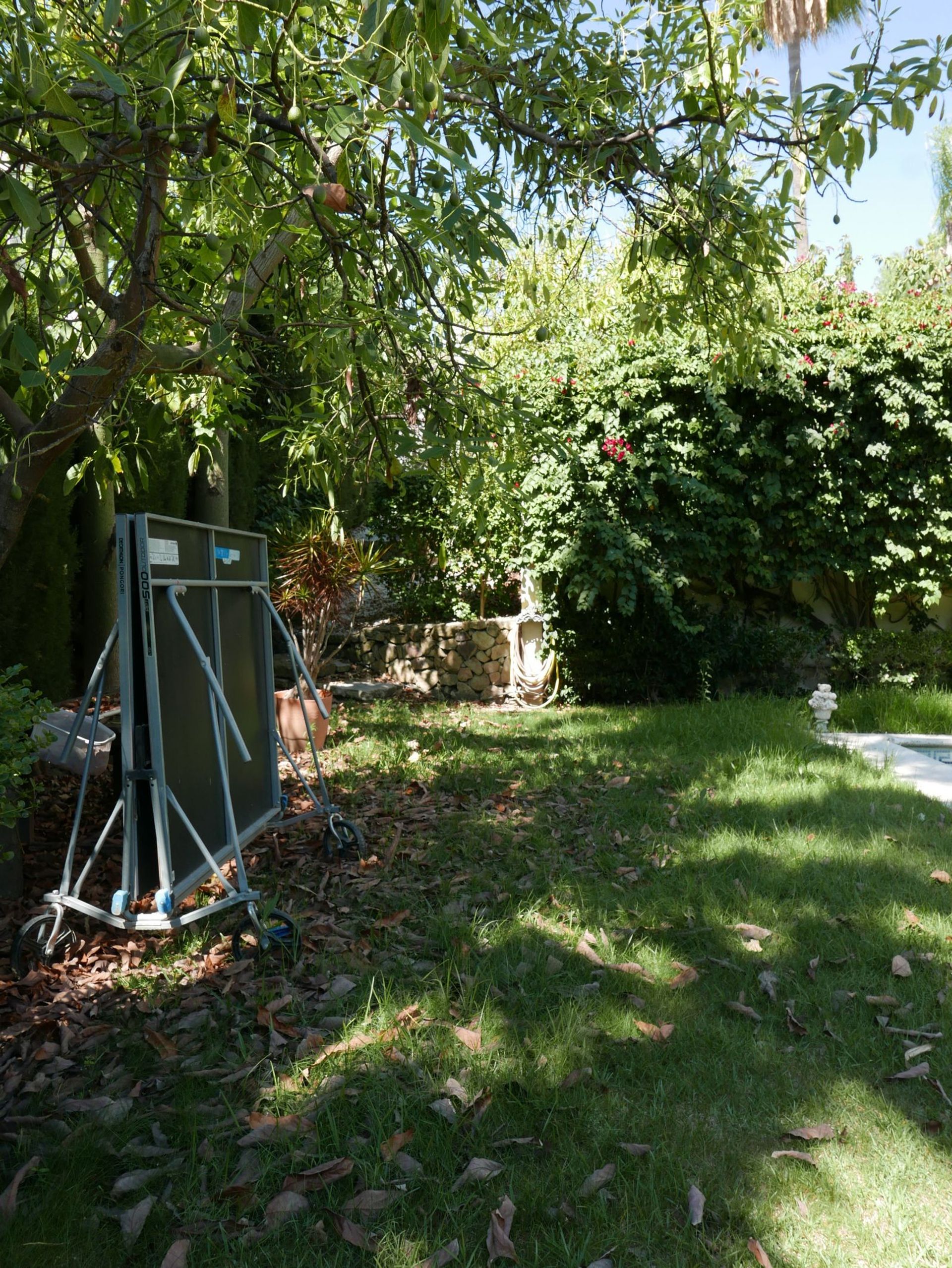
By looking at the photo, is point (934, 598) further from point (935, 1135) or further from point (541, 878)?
point (935, 1135)

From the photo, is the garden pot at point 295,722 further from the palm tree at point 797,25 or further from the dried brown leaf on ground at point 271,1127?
the palm tree at point 797,25

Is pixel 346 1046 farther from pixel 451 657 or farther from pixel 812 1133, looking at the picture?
pixel 451 657

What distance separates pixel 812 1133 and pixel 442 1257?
1030 mm

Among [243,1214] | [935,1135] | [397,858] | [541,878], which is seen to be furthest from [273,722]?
[935,1135]

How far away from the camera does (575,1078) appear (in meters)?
2.63

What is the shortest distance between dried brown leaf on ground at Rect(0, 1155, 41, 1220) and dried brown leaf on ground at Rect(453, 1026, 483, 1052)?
3.87 feet

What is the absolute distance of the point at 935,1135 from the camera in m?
2.40

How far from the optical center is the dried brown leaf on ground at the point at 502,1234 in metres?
2.00

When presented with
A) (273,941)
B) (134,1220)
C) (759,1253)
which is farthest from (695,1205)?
(273,941)

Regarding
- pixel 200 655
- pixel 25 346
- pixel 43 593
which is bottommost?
pixel 200 655

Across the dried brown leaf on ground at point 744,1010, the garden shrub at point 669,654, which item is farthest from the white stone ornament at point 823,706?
the dried brown leaf on ground at point 744,1010

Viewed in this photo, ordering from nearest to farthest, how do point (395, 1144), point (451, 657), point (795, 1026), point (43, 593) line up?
point (395, 1144) → point (795, 1026) → point (43, 593) → point (451, 657)

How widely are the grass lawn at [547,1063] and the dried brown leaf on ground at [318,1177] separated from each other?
0.05ft

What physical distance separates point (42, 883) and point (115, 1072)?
166cm
